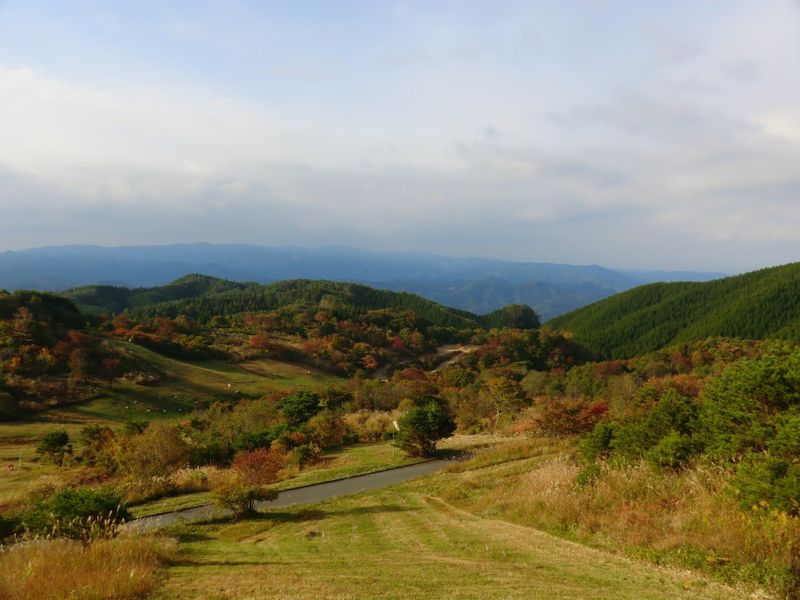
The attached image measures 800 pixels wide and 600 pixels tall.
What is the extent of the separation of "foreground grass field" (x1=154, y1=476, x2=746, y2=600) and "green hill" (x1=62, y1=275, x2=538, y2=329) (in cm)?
10894

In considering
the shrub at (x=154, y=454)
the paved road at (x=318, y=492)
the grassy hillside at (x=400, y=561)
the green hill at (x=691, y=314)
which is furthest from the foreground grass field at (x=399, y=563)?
the green hill at (x=691, y=314)

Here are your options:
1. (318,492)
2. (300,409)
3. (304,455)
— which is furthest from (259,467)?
(300,409)

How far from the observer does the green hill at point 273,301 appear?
134375mm

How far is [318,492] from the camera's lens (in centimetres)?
1730

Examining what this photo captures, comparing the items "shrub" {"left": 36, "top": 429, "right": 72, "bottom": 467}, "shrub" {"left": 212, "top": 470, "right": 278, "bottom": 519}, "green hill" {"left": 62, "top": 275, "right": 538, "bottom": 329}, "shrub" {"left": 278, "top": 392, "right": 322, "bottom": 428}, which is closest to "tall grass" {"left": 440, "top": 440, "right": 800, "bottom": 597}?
"shrub" {"left": 212, "top": 470, "right": 278, "bottom": 519}

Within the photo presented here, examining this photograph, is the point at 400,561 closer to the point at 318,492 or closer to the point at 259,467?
the point at 318,492

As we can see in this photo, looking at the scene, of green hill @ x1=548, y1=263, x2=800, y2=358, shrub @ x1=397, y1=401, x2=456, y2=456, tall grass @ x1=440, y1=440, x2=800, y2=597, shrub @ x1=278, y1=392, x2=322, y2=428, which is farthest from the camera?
green hill @ x1=548, y1=263, x2=800, y2=358

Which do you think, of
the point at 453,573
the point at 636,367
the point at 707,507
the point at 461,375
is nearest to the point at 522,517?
the point at 707,507

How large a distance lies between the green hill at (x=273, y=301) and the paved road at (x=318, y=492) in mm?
101971

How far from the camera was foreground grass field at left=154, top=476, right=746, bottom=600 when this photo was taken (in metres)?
7.07

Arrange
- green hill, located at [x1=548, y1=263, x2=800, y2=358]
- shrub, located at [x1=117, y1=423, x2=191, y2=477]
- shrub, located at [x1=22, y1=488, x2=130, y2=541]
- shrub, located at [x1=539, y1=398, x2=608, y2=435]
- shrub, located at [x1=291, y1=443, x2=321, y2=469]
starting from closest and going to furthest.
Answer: shrub, located at [x1=22, y1=488, x2=130, y2=541] → shrub, located at [x1=117, y1=423, x2=191, y2=477] → shrub, located at [x1=291, y1=443, x2=321, y2=469] → shrub, located at [x1=539, y1=398, x2=608, y2=435] → green hill, located at [x1=548, y1=263, x2=800, y2=358]

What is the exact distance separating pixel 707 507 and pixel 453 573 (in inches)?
220

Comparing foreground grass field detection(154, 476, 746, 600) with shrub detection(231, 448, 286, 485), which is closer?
foreground grass field detection(154, 476, 746, 600)

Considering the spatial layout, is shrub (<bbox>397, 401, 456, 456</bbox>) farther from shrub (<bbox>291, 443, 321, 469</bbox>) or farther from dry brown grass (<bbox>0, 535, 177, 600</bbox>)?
dry brown grass (<bbox>0, 535, 177, 600</bbox>)
